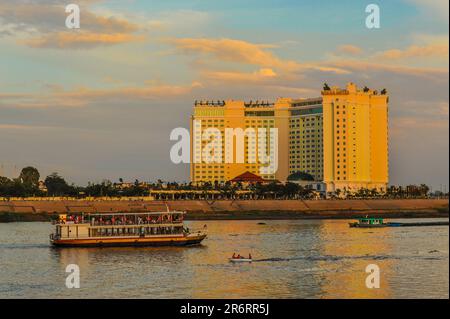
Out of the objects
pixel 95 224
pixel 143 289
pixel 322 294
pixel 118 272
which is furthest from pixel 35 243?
pixel 322 294

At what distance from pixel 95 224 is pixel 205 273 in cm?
3373

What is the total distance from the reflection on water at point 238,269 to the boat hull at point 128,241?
69.5 inches

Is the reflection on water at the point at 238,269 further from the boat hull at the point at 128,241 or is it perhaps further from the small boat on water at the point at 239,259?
the boat hull at the point at 128,241

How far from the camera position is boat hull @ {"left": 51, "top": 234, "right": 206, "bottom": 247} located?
354 ft

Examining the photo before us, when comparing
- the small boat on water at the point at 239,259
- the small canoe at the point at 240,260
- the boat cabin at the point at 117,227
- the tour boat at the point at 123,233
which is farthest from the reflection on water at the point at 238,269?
the boat cabin at the point at 117,227

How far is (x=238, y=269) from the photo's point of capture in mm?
82375

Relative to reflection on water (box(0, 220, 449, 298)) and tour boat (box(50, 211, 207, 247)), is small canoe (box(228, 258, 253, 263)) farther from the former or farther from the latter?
tour boat (box(50, 211, 207, 247))

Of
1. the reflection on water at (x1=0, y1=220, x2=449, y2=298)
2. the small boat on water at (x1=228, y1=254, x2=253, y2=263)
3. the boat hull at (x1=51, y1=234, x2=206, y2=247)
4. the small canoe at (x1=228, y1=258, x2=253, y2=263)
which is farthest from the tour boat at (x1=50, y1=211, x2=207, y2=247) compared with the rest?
the small canoe at (x1=228, y1=258, x2=253, y2=263)

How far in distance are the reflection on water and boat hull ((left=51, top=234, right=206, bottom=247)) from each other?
1764mm

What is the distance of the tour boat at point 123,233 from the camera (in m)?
108

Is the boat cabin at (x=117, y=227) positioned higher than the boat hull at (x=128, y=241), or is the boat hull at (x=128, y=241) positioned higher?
the boat cabin at (x=117, y=227)

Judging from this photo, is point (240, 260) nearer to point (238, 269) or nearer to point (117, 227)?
point (238, 269)
